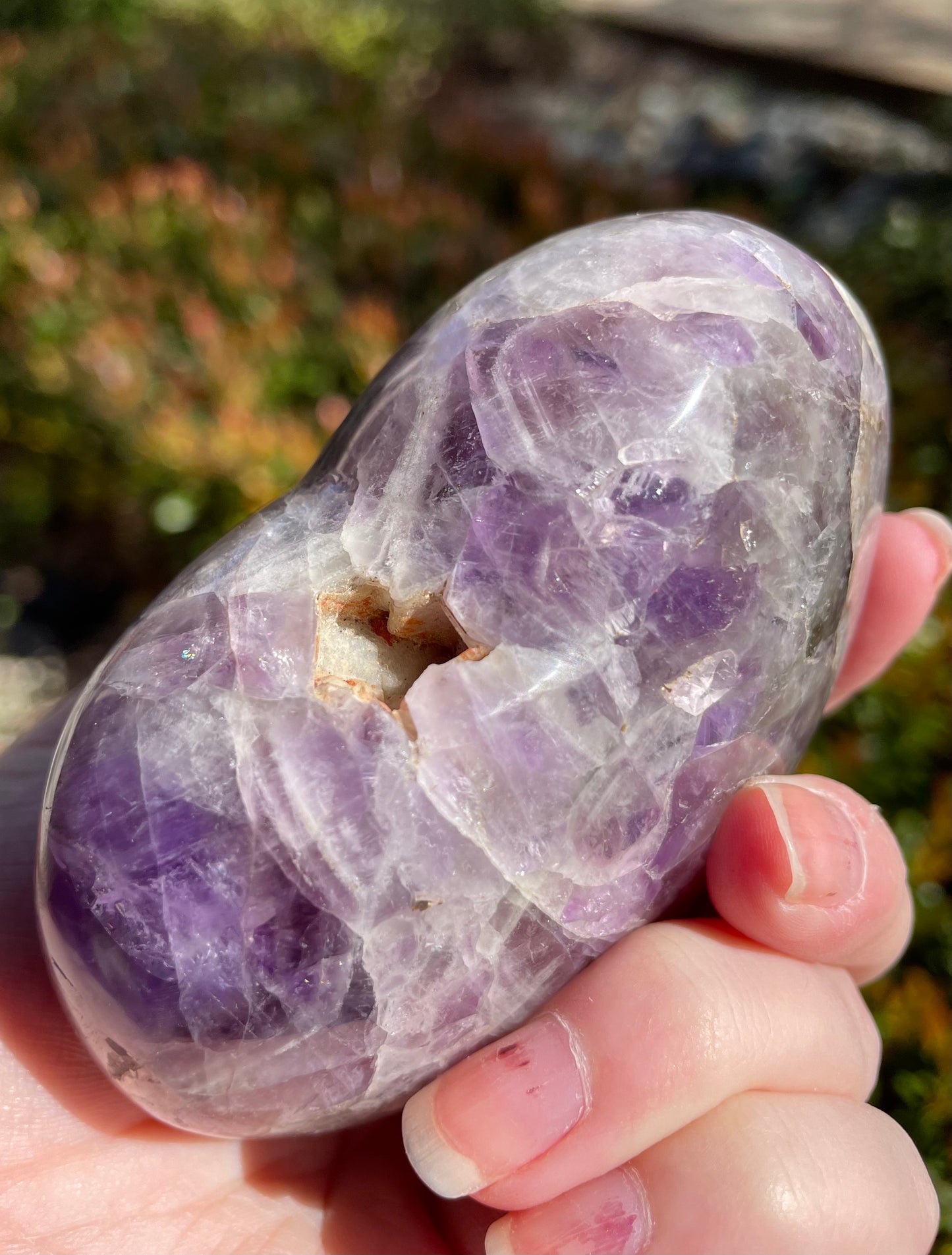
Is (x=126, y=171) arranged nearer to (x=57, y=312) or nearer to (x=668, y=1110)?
(x=57, y=312)

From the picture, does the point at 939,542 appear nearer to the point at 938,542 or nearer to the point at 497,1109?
the point at 938,542

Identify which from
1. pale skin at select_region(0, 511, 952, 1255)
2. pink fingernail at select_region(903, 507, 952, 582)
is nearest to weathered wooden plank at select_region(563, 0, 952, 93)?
pink fingernail at select_region(903, 507, 952, 582)

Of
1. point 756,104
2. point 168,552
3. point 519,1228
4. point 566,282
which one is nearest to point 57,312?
point 168,552

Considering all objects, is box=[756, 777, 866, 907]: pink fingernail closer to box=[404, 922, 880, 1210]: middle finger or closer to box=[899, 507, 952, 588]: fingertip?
box=[404, 922, 880, 1210]: middle finger

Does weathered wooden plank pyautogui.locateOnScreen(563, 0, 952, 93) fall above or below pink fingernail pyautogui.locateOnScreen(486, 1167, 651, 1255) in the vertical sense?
above

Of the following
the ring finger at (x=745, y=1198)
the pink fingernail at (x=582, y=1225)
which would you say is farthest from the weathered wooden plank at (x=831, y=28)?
the pink fingernail at (x=582, y=1225)

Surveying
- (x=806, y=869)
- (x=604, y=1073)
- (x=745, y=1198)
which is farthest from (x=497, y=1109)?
(x=806, y=869)
